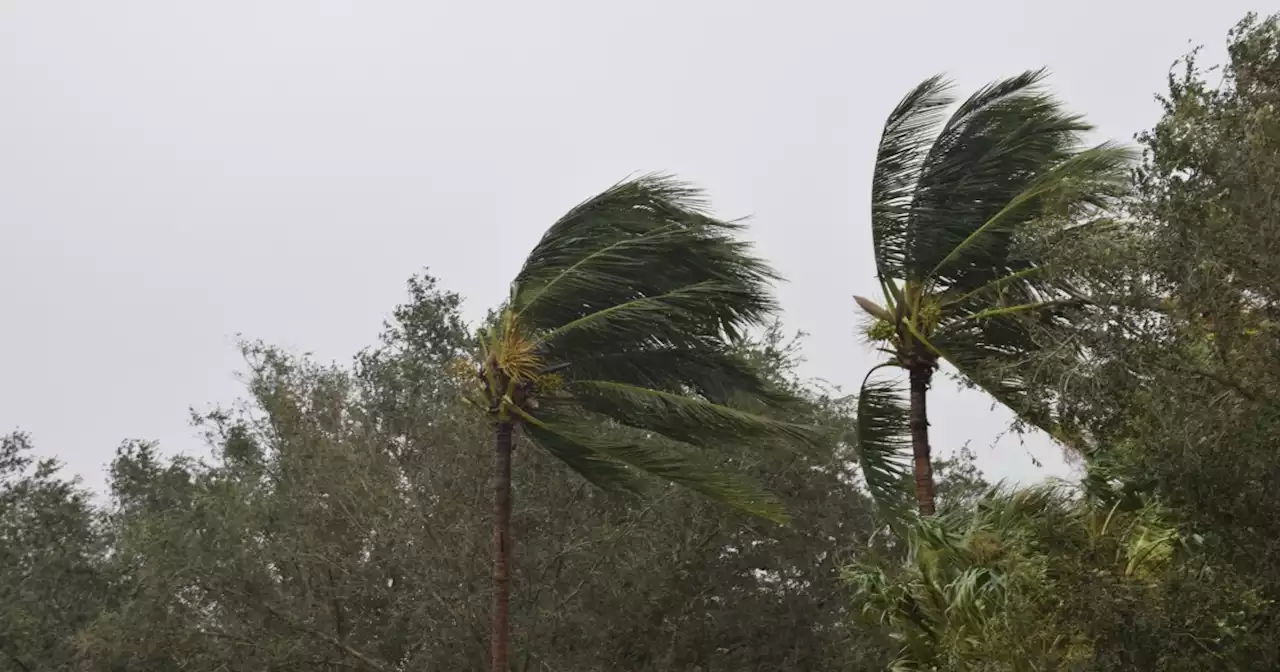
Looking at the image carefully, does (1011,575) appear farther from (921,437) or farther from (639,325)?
(639,325)

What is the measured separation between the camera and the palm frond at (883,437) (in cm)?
866

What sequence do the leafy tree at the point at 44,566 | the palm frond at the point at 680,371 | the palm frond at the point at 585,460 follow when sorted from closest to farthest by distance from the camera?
the palm frond at the point at 585,460, the palm frond at the point at 680,371, the leafy tree at the point at 44,566

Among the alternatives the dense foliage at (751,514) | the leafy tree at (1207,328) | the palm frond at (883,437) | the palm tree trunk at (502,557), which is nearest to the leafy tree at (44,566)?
the dense foliage at (751,514)

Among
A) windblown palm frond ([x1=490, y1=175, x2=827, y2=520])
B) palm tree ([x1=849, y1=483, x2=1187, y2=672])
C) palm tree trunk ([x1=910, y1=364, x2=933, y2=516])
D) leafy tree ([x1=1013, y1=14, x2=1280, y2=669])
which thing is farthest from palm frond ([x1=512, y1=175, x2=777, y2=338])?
leafy tree ([x1=1013, y1=14, x2=1280, y2=669])

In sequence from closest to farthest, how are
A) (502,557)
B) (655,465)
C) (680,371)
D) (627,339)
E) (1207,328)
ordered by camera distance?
(1207,328), (655,465), (502,557), (627,339), (680,371)

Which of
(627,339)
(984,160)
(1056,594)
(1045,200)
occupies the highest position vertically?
(984,160)

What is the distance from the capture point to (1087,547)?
469 centimetres

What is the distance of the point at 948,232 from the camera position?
8398 millimetres

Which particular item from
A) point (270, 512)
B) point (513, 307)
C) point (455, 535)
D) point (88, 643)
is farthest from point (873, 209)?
point (88, 643)

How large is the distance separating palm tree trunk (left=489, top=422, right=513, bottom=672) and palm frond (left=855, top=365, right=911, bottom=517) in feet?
10.3

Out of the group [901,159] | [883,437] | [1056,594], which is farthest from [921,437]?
[1056,594]

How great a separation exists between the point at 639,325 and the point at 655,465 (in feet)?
3.91

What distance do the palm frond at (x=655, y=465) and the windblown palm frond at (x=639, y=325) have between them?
0.02 m

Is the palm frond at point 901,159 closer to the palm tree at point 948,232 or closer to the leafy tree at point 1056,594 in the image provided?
the palm tree at point 948,232
